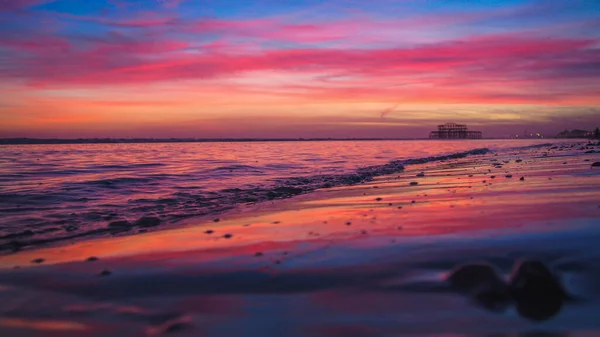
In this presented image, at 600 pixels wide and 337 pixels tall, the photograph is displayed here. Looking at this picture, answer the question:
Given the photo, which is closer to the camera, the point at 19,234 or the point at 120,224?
the point at 19,234

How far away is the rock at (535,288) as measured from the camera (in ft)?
9.73

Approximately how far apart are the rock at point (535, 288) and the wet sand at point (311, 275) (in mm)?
92

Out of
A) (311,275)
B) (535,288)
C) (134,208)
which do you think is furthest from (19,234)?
(535,288)

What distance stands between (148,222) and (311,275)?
445 cm

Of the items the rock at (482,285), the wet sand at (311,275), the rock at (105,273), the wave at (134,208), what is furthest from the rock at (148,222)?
the rock at (482,285)

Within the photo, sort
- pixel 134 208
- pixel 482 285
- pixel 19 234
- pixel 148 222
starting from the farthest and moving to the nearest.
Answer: pixel 134 208 → pixel 148 222 → pixel 19 234 → pixel 482 285

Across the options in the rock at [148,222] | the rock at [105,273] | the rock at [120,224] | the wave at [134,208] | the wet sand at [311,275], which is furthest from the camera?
the rock at [148,222]

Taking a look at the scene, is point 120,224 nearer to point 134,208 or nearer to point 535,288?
point 134,208

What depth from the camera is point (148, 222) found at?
7.55m

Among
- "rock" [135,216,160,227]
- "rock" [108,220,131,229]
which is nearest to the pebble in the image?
"rock" [108,220,131,229]

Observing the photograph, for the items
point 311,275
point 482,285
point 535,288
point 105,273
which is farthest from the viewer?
point 105,273

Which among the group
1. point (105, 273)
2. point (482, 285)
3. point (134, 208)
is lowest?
point (134, 208)

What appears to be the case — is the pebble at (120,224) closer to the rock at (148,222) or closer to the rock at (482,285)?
the rock at (148,222)

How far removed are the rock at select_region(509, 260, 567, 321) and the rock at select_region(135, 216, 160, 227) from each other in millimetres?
5591
